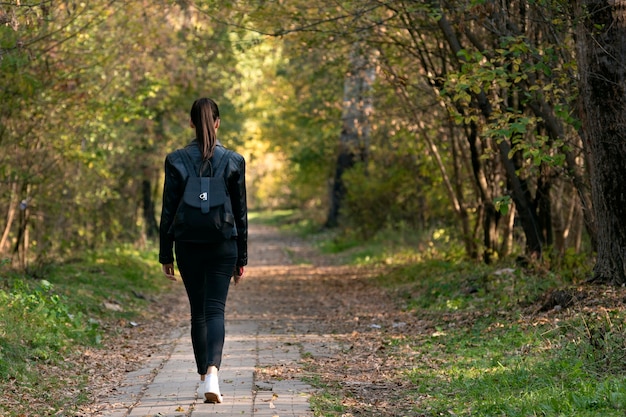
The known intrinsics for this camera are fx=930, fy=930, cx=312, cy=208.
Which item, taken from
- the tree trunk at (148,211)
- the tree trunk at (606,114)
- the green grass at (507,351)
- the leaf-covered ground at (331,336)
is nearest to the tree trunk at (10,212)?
the leaf-covered ground at (331,336)

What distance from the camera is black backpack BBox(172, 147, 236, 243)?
6.61m

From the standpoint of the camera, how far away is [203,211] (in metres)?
6.59

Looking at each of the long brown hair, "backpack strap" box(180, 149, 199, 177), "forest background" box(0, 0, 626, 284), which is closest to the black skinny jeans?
"backpack strap" box(180, 149, 199, 177)

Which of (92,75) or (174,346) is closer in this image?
(174,346)

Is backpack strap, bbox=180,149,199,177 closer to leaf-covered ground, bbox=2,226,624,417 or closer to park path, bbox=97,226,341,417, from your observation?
park path, bbox=97,226,341,417

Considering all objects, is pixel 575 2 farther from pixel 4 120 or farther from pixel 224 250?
pixel 4 120

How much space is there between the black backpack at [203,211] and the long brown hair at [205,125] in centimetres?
14

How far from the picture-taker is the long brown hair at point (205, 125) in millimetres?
6738

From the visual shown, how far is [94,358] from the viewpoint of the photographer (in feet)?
30.5

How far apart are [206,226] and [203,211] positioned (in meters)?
0.11

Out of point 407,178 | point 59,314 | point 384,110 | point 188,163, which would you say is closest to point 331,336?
point 59,314

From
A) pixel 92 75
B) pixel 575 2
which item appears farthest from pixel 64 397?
pixel 92 75

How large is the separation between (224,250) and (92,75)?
1043cm

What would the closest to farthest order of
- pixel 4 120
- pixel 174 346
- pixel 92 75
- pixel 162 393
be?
pixel 162 393 < pixel 174 346 < pixel 4 120 < pixel 92 75
